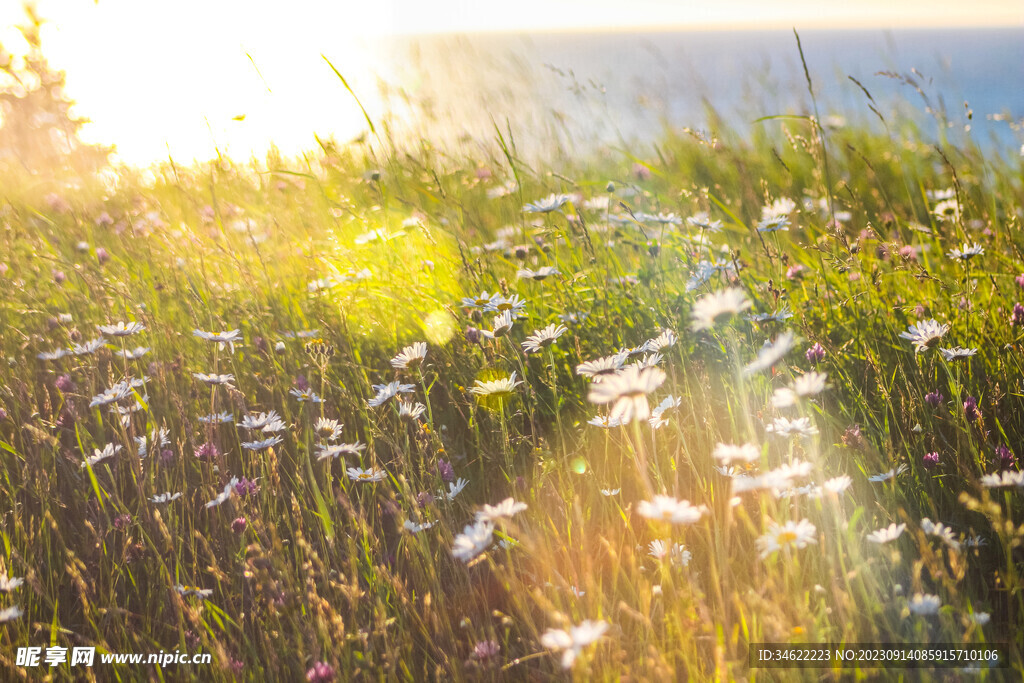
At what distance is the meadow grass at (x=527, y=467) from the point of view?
3.43 ft

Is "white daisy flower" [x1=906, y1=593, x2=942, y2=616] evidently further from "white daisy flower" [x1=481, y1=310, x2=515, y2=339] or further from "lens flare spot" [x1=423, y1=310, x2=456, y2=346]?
"lens flare spot" [x1=423, y1=310, x2=456, y2=346]

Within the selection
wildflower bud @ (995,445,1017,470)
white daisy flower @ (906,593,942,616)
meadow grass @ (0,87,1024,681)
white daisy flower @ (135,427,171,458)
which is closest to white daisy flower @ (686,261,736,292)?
meadow grass @ (0,87,1024,681)

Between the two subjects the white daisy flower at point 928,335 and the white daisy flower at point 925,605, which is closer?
the white daisy flower at point 925,605

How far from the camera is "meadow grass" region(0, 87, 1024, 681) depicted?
41.2 inches

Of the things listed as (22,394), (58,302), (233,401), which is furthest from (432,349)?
(58,302)

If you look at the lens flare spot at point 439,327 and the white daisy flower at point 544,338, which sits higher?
the white daisy flower at point 544,338

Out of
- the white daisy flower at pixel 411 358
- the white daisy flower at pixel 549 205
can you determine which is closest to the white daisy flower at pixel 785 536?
the white daisy flower at pixel 411 358

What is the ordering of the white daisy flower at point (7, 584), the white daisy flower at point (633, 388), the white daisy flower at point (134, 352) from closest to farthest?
the white daisy flower at point (633, 388) < the white daisy flower at point (7, 584) < the white daisy flower at point (134, 352)

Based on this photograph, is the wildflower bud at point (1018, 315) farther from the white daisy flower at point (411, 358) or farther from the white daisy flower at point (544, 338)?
the white daisy flower at point (411, 358)

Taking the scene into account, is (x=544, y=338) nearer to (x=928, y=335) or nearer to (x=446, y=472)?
(x=446, y=472)

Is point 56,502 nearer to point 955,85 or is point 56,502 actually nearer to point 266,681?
point 266,681

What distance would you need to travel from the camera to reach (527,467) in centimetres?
162

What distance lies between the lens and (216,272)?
113 inches

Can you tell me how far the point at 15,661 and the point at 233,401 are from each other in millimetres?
927
